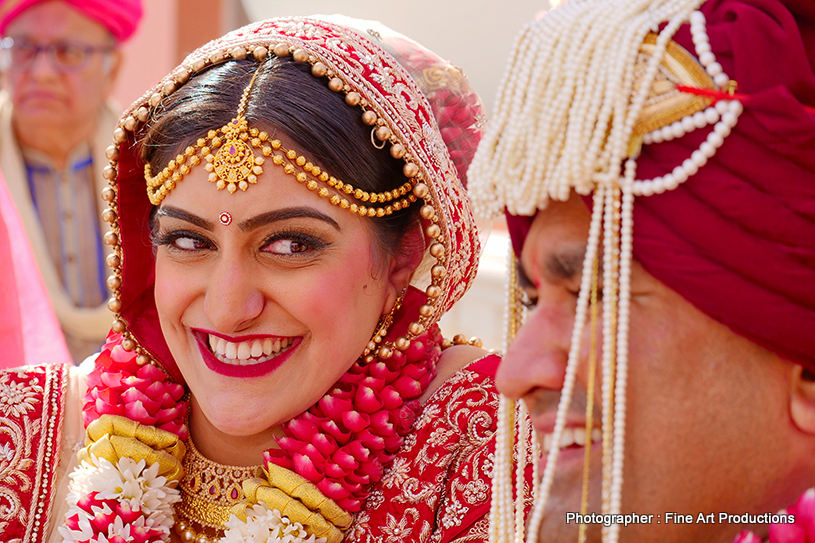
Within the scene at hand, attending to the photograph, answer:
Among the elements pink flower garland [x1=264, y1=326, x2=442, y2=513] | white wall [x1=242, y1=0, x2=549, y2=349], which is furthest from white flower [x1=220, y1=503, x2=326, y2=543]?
white wall [x1=242, y1=0, x2=549, y2=349]

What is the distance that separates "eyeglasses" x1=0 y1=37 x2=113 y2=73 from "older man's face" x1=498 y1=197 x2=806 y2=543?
4.69 m

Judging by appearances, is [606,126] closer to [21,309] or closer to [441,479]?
[441,479]

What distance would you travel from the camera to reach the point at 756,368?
1.21 m

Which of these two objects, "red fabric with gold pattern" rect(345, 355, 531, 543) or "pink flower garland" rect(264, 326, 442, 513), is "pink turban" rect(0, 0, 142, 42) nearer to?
"pink flower garland" rect(264, 326, 442, 513)

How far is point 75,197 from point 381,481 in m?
3.70

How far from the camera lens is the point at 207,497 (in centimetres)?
217

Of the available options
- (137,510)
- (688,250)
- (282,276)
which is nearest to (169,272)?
(282,276)

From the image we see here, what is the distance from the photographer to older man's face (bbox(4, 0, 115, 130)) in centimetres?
512

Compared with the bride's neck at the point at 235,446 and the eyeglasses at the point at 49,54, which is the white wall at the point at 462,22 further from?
the bride's neck at the point at 235,446

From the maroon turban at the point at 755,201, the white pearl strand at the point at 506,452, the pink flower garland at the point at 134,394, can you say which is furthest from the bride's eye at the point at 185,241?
the maroon turban at the point at 755,201

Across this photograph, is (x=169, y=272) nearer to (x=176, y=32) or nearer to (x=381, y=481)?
(x=381, y=481)

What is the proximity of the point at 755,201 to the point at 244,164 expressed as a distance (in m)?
1.13

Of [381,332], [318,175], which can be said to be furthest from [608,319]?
[381,332]

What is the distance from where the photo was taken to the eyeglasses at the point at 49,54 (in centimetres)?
518
